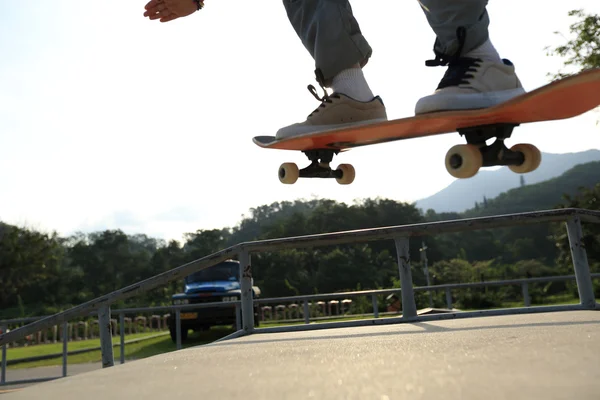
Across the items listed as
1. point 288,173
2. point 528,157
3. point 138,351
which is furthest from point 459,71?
point 138,351

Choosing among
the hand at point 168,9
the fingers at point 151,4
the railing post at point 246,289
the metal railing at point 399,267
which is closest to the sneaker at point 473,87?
the metal railing at point 399,267

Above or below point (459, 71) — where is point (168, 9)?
above

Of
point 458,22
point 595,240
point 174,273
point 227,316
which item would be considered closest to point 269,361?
point 174,273

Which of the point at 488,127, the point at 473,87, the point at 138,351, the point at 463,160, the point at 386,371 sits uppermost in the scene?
the point at 473,87

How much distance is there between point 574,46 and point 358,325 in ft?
40.7

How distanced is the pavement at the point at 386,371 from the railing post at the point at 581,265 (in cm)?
73

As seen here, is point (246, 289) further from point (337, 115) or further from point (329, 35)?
point (329, 35)

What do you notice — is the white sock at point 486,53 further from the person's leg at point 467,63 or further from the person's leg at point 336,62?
the person's leg at point 336,62

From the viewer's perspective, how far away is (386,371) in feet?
3.74

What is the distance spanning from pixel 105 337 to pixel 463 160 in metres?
1.96

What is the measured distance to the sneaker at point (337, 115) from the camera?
283 centimetres

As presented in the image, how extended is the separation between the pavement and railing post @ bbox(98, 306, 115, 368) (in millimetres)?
895

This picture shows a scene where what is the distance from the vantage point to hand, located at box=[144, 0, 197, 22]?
2959 millimetres

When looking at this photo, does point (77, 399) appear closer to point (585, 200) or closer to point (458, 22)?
point (458, 22)
